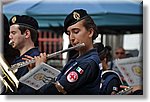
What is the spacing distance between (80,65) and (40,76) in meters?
0.27

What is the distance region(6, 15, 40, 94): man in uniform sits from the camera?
15.1 feet

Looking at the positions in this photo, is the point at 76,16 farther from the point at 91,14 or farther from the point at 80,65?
the point at 80,65

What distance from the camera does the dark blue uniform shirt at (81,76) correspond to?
454cm

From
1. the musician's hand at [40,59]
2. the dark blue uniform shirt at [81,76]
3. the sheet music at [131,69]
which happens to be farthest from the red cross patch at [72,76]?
the sheet music at [131,69]

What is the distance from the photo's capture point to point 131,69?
462 cm

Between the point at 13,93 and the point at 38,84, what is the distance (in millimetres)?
177

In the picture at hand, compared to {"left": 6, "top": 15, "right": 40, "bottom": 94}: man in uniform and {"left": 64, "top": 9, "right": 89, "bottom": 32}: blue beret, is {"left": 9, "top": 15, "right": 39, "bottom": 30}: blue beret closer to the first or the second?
{"left": 6, "top": 15, "right": 40, "bottom": 94}: man in uniform

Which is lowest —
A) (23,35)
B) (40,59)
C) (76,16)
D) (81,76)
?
(81,76)

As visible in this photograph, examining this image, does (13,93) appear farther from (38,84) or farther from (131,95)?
(131,95)

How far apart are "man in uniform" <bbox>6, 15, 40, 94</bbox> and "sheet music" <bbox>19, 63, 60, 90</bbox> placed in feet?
0.21

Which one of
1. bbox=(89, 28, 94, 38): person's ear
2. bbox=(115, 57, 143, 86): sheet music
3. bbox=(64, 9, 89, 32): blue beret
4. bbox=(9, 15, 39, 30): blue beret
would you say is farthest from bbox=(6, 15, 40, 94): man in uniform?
bbox=(115, 57, 143, 86): sheet music

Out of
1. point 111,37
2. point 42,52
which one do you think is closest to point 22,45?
point 42,52

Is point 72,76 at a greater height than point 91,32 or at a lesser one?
lesser

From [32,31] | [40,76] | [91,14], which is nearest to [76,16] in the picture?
[91,14]
